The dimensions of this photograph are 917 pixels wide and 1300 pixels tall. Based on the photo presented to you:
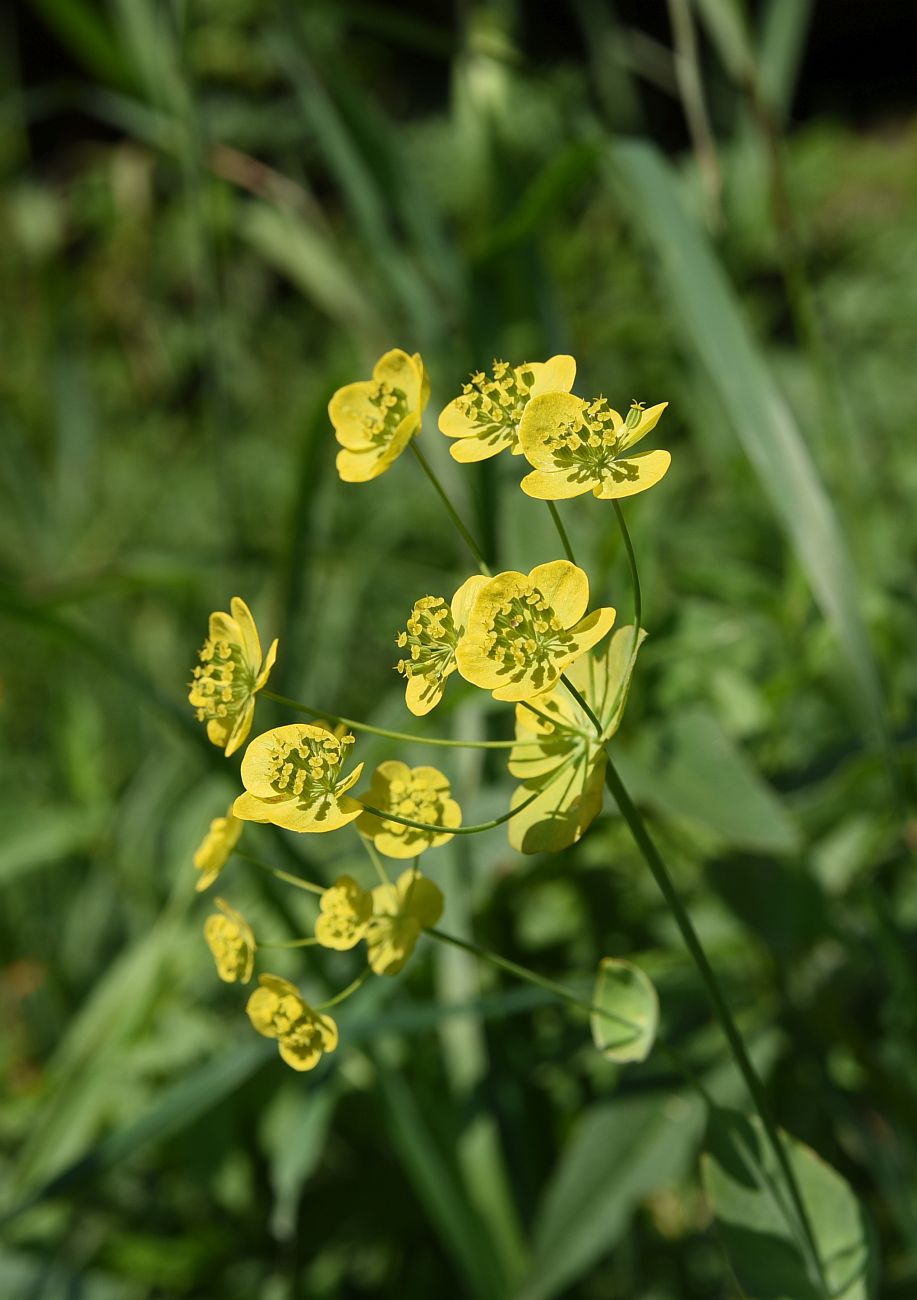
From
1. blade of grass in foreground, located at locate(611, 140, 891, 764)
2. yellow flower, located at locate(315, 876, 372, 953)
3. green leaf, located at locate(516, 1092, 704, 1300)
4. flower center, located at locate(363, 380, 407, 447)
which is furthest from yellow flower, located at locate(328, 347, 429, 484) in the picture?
green leaf, located at locate(516, 1092, 704, 1300)

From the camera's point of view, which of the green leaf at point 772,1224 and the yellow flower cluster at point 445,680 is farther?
the green leaf at point 772,1224

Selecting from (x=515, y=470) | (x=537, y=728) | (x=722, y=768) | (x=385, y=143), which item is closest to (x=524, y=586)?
(x=537, y=728)

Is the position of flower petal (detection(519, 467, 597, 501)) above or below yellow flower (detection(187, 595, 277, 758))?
above

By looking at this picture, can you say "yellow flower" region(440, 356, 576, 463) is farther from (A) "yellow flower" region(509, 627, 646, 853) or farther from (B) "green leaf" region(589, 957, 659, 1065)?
(B) "green leaf" region(589, 957, 659, 1065)

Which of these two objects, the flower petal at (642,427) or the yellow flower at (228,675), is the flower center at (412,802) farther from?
the flower petal at (642,427)

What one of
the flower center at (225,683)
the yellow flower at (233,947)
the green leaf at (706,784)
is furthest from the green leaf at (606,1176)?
the flower center at (225,683)

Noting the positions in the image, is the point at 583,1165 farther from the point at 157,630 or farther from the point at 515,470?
the point at 157,630

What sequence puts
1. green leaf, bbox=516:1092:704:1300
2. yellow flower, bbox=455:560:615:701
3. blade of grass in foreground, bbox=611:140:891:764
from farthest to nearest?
1. green leaf, bbox=516:1092:704:1300
2. blade of grass in foreground, bbox=611:140:891:764
3. yellow flower, bbox=455:560:615:701

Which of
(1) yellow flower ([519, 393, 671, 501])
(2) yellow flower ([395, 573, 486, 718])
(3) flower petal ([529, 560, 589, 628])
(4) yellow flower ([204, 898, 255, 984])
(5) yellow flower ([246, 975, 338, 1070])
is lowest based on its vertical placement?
(5) yellow flower ([246, 975, 338, 1070])
